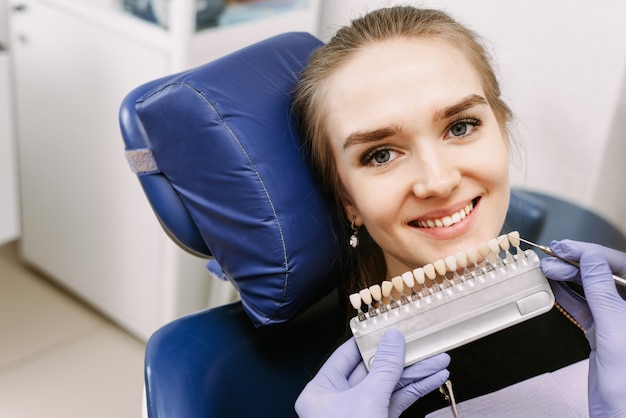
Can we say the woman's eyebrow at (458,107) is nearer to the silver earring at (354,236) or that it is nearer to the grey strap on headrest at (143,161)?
the silver earring at (354,236)

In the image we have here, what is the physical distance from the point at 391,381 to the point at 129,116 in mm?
619

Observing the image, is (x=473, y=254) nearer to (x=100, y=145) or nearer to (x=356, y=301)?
(x=356, y=301)

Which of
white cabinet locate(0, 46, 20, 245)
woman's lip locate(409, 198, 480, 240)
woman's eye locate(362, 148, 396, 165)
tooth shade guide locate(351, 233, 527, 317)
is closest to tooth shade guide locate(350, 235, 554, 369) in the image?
tooth shade guide locate(351, 233, 527, 317)

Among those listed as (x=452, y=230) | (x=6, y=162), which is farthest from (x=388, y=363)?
(x=6, y=162)

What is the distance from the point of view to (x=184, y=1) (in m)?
1.92

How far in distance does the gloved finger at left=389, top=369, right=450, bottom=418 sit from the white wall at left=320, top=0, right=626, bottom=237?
1134mm

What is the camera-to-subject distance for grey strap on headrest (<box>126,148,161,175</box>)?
1296mm

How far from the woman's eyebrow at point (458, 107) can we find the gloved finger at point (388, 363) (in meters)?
0.34

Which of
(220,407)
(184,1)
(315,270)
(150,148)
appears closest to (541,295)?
(315,270)

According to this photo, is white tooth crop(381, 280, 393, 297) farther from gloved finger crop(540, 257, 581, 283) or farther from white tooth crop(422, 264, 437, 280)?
gloved finger crop(540, 257, 581, 283)

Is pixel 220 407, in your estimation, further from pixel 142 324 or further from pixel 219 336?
pixel 142 324

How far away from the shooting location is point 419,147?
1199 mm

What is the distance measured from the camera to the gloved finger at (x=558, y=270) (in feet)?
3.62

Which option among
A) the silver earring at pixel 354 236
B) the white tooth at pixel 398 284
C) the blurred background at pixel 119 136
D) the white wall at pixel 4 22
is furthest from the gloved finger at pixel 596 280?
the white wall at pixel 4 22
